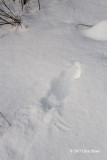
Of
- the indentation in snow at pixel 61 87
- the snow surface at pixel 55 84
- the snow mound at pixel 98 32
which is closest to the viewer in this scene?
the snow surface at pixel 55 84

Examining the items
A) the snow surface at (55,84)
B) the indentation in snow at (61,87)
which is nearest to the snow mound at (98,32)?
the snow surface at (55,84)

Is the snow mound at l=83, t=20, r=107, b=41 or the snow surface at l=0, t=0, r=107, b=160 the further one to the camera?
the snow mound at l=83, t=20, r=107, b=41

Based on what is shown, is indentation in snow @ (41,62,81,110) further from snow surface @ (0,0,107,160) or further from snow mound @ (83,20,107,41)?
snow mound @ (83,20,107,41)

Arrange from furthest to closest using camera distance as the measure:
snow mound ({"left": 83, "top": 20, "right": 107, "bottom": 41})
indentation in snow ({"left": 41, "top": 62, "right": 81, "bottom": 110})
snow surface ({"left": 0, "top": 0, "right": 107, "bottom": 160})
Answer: snow mound ({"left": 83, "top": 20, "right": 107, "bottom": 41}) < indentation in snow ({"left": 41, "top": 62, "right": 81, "bottom": 110}) < snow surface ({"left": 0, "top": 0, "right": 107, "bottom": 160})

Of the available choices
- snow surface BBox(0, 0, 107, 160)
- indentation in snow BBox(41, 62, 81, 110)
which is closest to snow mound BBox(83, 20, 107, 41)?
snow surface BBox(0, 0, 107, 160)

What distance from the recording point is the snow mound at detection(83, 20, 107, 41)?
4.66 ft

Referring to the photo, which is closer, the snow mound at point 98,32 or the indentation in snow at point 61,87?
the indentation in snow at point 61,87

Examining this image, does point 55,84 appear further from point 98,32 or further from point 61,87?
point 98,32

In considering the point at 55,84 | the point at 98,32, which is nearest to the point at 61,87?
the point at 55,84

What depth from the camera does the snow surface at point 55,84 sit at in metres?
1.06

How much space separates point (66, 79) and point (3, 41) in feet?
1.84

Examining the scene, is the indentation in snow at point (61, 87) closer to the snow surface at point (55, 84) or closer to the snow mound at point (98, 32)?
the snow surface at point (55, 84)

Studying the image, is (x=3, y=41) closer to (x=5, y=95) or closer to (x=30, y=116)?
(x=5, y=95)

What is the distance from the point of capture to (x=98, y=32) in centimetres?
144
